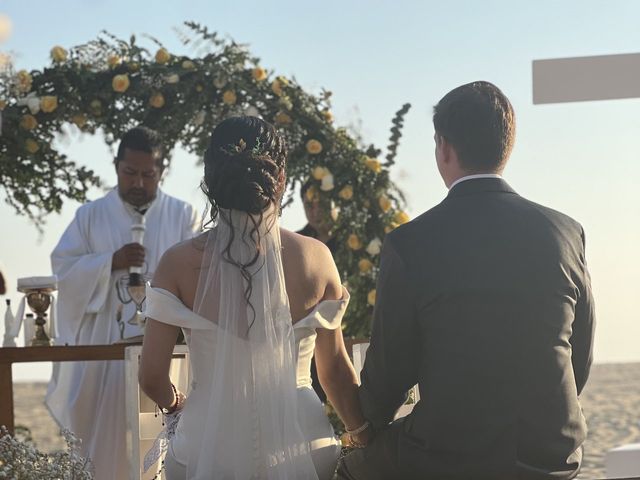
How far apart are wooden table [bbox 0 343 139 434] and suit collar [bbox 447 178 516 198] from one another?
1973 mm

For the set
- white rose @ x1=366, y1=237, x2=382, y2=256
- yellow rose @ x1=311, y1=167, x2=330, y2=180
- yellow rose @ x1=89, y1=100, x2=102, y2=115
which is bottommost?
white rose @ x1=366, y1=237, x2=382, y2=256

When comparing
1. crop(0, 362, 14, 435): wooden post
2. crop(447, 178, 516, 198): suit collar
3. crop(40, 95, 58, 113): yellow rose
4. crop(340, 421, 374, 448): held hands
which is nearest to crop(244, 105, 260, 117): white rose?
crop(40, 95, 58, 113): yellow rose

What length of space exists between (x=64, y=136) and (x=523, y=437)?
426cm

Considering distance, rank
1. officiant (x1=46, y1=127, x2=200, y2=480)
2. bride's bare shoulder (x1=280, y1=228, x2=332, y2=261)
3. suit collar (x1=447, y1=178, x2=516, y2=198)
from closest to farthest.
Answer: suit collar (x1=447, y1=178, x2=516, y2=198) → bride's bare shoulder (x1=280, y1=228, x2=332, y2=261) → officiant (x1=46, y1=127, x2=200, y2=480)

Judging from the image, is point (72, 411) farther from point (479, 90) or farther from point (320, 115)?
point (479, 90)

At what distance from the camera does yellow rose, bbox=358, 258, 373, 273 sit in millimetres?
6699

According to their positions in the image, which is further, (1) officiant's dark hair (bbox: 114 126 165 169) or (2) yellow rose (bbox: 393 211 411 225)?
(2) yellow rose (bbox: 393 211 411 225)

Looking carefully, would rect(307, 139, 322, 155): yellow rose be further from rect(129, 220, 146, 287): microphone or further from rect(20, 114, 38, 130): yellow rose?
rect(20, 114, 38, 130): yellow rose

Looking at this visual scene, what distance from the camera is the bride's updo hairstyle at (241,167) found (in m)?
3.55

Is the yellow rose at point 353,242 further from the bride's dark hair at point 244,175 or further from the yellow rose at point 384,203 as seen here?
the bride's dark hair at point 244,175

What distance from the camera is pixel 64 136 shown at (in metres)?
6.96

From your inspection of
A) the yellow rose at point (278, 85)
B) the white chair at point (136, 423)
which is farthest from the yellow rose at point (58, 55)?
the white chair at point (136, 423)

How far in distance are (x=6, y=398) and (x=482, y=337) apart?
87.3 inches

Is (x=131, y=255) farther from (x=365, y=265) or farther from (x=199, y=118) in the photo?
(x=365, y=265)
